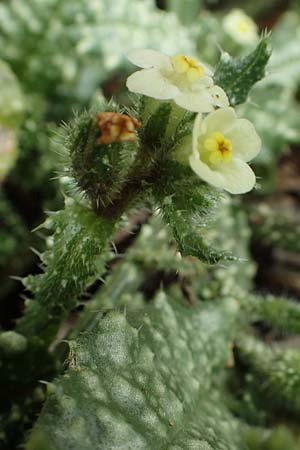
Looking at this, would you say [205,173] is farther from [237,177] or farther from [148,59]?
[148,59]

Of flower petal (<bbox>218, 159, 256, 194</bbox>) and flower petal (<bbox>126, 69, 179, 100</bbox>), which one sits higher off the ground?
flower petal (<bbox>126, 69, 179, 100</bbox>)

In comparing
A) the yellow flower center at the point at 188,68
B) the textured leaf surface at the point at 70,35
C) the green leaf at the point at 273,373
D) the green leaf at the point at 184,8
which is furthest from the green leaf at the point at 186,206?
the green leaf at the point at 184,8

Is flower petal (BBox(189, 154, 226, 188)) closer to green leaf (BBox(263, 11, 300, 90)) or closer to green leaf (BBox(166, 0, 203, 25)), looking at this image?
green leaf (BBox(263, 11, 300, 90))

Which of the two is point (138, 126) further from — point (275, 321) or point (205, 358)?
point (275, 321)

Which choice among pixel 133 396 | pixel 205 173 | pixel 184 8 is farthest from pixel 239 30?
pixel 133 396

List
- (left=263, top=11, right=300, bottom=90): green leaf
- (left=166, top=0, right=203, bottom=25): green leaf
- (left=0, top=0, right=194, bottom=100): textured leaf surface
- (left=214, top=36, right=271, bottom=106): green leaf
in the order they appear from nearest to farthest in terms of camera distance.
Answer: (left=214, top=36, right=271, bottom=106): green leaf, (left=0, top=0, right=194, bottom=100): textured leaf surface, (left=263, top=11, right=300, bottom=90): green leaf, (left=166, top=0, right=203, bottom=25): green leaf

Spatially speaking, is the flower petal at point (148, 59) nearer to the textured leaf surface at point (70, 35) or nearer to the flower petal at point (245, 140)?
the flower petal at point (245, 140)

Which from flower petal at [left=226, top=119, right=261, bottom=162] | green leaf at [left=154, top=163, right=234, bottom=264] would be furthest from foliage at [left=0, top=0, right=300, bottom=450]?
flower petal at [left=226, top=119, right=261, bottom=162]
